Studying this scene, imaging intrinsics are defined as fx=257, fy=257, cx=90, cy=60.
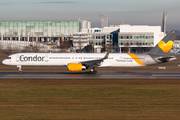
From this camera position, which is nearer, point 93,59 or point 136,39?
point 93,59

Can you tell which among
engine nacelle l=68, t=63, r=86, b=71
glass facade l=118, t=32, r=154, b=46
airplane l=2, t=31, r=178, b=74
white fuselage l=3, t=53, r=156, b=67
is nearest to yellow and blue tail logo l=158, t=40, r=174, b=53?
airplane l=2, t=31, r=178, b=74

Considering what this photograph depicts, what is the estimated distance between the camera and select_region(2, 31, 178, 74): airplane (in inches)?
1860

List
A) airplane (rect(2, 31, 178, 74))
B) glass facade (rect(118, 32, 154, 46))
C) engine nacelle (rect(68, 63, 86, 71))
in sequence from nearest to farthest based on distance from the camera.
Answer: engine nacelle (rect(68, 63, 86, 71)) < airplane (rect(2, 31, 178, 74)) < glass facade (rect(118, 32, 154, 46))

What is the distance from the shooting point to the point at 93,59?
158 feet
